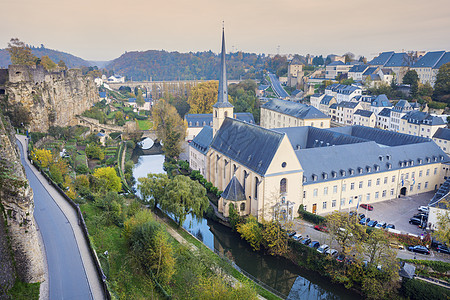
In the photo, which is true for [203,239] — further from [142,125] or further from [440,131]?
[142,125]

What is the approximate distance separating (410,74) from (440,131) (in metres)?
25.3

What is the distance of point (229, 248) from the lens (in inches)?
1126

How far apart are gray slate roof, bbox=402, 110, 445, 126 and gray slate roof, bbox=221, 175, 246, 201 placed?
3397 centimetres

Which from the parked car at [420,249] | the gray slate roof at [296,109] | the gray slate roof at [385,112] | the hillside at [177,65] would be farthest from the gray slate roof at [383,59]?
the hillside at [177,65]

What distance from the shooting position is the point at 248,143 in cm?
3344

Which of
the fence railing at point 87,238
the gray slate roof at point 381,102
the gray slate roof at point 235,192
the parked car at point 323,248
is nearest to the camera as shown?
the fence railing at point 87,238

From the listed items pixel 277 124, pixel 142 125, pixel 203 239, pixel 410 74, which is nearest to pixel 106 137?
pixel 142 125

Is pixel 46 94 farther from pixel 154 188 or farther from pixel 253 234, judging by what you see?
pixel 253 234

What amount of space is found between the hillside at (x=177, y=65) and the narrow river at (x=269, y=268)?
135m

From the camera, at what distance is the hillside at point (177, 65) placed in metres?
170

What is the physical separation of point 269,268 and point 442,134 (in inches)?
1426

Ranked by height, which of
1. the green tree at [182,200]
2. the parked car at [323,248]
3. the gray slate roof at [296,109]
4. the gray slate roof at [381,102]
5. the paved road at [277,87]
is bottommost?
the parked car at [323,248]

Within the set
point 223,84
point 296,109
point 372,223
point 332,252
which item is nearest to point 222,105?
point 223,84

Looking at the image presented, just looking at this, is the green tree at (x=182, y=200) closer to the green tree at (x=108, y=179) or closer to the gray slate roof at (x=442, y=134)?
the green tree at (x=108, y=179)
